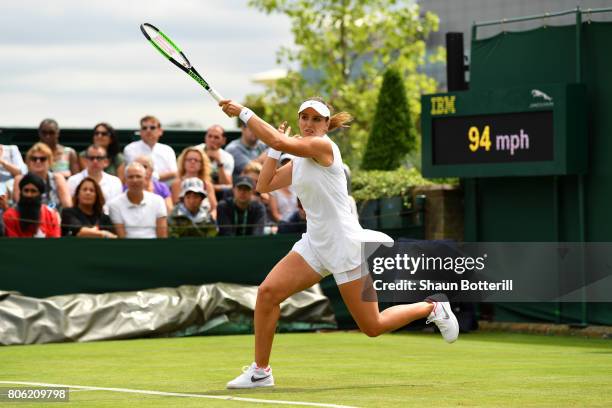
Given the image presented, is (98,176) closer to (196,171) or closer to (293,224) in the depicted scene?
(196,171)

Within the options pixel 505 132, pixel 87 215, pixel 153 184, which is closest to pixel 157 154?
pixel 153 184

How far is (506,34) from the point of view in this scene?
1553 centimetres

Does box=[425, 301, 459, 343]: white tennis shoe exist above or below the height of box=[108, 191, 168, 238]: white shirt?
below

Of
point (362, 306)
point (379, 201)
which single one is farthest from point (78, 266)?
point (362, 306)

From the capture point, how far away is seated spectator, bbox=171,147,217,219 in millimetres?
16031

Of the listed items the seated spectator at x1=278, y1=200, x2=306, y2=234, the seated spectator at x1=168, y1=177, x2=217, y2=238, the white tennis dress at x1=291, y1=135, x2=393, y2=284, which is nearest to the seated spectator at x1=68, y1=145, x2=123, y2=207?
the seated spectator at x1=168, y1=177, x2=217, y2=238

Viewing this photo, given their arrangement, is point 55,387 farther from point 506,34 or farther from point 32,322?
point 506,34

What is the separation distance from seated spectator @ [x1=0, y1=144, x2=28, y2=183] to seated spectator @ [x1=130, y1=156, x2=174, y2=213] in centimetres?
134

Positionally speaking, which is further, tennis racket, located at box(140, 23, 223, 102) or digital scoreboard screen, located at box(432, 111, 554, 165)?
digital scoreboard screen, located at box(432, 111, 554, 165)

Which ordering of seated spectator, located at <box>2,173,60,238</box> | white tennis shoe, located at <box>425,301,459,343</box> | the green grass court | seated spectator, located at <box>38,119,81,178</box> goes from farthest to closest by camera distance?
seated spectator, located at <box>38,119,81,178</box>, seated spectator, located at <box>2,173,60,238</box>, white tennis shoe, located at <box>425,301,459,343</box>, the green grass court

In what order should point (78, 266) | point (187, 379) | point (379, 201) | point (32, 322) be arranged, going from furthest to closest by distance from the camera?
1. point (379, 201)
2. point (78, 266)
3. point (32, 322)
4. point (187, 379)

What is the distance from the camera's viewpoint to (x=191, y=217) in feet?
51.2

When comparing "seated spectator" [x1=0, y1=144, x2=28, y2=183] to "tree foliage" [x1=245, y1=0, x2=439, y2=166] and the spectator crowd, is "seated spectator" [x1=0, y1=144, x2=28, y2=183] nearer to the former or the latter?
the spectator crowd

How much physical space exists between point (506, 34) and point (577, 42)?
3.71 feet
